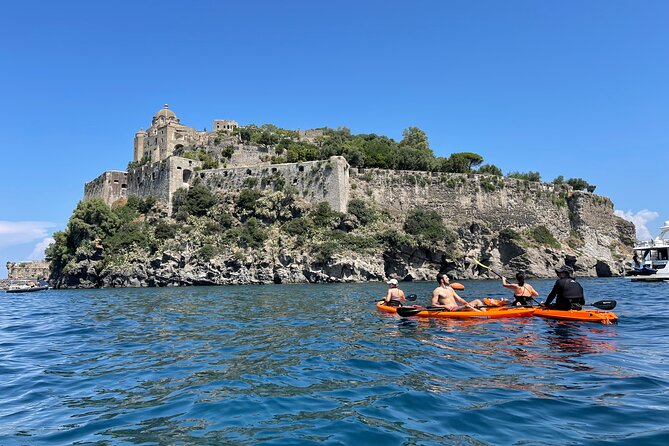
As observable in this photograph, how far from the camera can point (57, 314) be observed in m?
16.1

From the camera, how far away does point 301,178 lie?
141 ft

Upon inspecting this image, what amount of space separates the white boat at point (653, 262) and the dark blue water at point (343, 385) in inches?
851

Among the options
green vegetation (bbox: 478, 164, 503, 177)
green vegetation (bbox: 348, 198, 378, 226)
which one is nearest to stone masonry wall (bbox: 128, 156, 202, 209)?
green vegetation (bbox: 348, 198, 378, 226)

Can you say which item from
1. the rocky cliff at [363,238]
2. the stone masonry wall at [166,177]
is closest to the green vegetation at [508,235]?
the rocky cliff at [363,238]

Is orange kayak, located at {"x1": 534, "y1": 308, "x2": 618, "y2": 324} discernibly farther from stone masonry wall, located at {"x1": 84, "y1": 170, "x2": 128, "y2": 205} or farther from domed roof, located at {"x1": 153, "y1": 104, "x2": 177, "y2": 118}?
domed roof, located at {"x1": 153, "y1": 104, "x2": 177, "y2": 118}

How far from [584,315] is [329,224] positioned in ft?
98.5

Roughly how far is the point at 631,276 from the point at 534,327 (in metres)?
25.8

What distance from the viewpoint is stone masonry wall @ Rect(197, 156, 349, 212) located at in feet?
136

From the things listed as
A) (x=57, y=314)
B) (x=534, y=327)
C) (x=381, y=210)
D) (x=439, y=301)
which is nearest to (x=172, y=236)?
(x=381, y=210)

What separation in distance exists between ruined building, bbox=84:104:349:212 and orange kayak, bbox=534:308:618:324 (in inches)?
1204

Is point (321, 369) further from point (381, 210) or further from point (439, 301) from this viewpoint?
point (381, 210)

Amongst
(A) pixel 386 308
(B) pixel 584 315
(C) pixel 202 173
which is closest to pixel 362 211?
(C) pixel 202 173

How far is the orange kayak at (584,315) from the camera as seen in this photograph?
411 inches

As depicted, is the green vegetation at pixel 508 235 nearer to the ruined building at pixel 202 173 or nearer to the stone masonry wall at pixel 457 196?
the stone masonry wall at pixel 457 196
